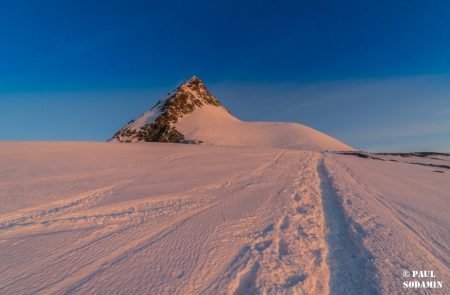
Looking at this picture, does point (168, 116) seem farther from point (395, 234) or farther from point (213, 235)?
point (395, 234)

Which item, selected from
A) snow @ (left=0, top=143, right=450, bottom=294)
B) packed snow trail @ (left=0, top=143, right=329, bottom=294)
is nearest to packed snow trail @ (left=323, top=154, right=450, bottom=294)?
snow @ (left=0, top=143, right=450, bottom=294)

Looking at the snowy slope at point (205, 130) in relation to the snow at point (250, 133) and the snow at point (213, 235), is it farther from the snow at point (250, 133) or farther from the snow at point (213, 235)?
the snow at point (213, 235)

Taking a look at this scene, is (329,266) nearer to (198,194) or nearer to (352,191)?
(198,194)

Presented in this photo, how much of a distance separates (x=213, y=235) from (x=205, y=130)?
3761cm

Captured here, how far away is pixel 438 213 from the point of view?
219 inches

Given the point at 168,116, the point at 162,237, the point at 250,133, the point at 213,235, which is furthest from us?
the point at 168,116

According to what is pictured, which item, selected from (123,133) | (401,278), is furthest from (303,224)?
(123,133)

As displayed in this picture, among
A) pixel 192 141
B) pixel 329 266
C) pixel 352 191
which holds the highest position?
pixel 192 141

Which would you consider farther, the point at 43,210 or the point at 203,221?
the point at 43,210

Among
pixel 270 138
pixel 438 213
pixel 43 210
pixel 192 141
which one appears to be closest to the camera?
pixel 43 210

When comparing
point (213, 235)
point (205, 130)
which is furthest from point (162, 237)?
point (205, 130)

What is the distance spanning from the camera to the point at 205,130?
41469 millimetres

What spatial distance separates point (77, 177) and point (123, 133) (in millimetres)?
35731

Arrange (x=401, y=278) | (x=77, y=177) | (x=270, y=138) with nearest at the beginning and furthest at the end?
(x=401, y=278) < (x=77, y=177) < (x=270, y=138)
